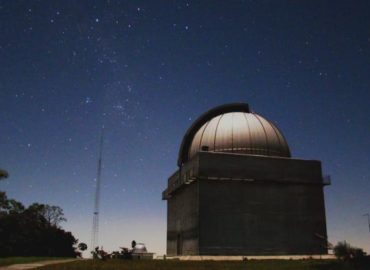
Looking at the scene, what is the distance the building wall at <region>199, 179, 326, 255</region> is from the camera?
2964cm

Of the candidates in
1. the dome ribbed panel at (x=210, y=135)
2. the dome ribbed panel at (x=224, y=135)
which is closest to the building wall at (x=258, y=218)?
the dome ribbed panel at (x=224, y=135)

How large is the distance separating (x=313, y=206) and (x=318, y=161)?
3.84m

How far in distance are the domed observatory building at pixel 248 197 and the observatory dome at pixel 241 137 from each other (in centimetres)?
8

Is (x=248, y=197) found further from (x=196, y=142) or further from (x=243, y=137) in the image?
(x=196, y=142)

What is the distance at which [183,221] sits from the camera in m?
33.6

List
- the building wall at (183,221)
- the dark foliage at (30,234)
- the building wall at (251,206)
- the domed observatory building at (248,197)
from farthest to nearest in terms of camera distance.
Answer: the dark foliage at (30,234) → the building wall at (183,221) → the domed observatory building at (248,197) → the building wall at (251,206)

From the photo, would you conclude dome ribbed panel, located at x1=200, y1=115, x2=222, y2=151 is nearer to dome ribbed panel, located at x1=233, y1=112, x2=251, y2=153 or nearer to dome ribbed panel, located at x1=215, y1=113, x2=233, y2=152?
dome ribbed panel, located at x1=215, y1=113, x2=233, y2=152

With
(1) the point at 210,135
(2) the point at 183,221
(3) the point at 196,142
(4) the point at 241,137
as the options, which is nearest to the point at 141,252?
(2) the point at 183,221

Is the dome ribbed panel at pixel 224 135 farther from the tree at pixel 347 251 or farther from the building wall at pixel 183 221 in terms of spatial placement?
the tree at pixel 347 251

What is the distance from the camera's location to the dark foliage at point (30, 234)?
48.5 m

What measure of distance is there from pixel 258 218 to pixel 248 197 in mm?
1761

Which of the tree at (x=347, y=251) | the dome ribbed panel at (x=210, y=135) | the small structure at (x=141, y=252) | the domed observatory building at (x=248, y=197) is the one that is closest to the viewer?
the tree at (x=347, y=251)

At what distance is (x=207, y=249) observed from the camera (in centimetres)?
2909

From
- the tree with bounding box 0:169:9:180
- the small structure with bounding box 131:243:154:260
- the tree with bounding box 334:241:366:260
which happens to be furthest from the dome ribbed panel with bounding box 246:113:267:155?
the tree with bounding box 334:241:366:260
